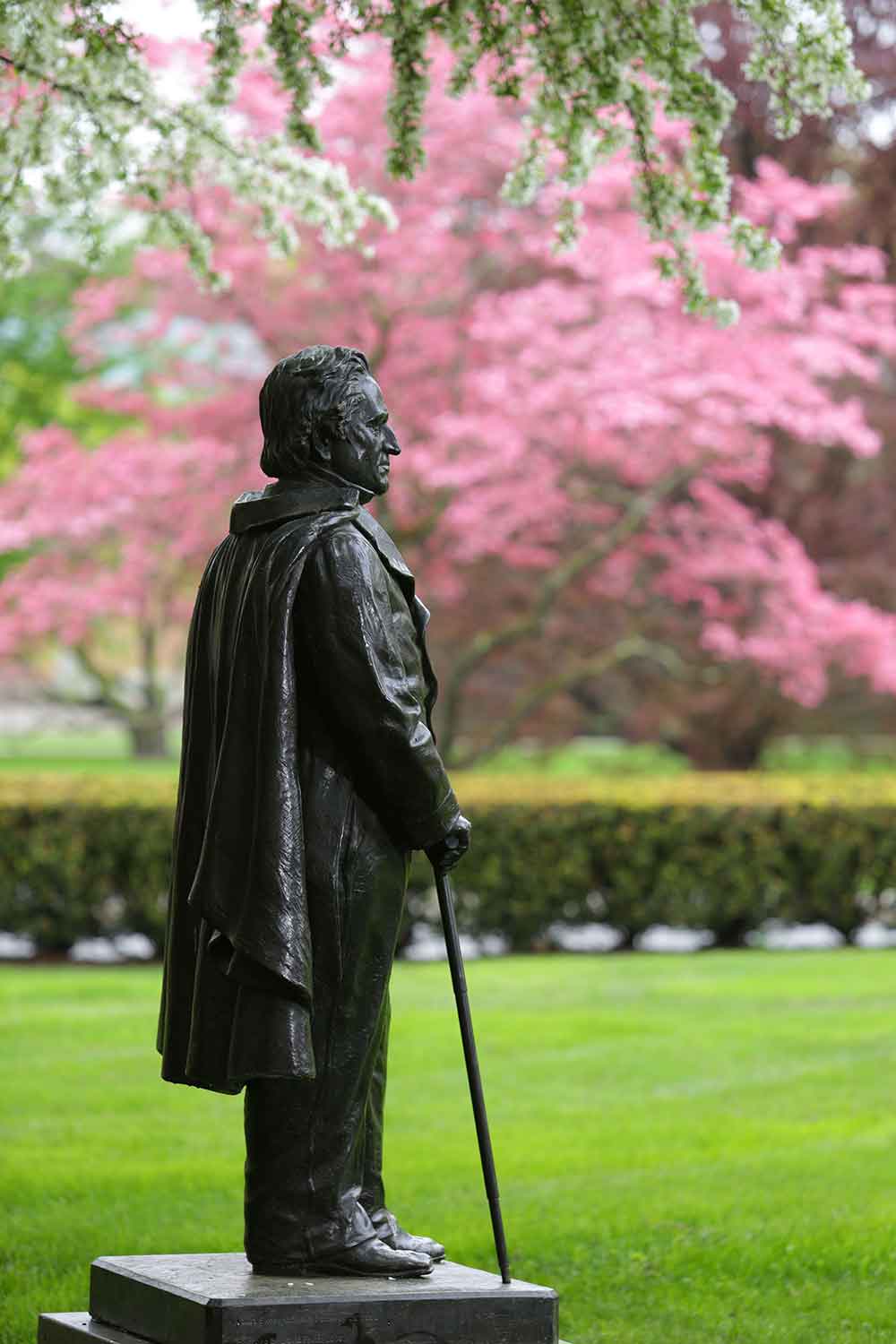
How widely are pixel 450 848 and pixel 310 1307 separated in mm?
1035

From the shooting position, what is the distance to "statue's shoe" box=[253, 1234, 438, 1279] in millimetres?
4293

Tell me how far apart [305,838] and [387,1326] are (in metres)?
1.05

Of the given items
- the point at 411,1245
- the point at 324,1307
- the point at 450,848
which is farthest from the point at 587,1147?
the point at 324,1307

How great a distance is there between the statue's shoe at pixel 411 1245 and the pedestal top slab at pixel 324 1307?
0.13ft

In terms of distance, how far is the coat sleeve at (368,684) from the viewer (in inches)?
167

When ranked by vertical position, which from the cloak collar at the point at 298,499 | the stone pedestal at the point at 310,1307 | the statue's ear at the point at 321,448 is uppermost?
the statue's ear at the point at 321,448

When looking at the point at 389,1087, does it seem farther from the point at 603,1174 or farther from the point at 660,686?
the point at 660,686

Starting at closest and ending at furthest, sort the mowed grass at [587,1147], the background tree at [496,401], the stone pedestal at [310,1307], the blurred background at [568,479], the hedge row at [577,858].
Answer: the stone pedestal at [310,1307], the mowed grass at [587,1147], the hedge row at [577,858], the blurred background at [568,479], the background tree at [496,401]

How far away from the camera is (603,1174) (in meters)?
7.06

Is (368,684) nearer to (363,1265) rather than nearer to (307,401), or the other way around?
(307,401)

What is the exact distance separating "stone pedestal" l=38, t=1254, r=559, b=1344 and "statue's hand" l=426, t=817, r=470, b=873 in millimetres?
921

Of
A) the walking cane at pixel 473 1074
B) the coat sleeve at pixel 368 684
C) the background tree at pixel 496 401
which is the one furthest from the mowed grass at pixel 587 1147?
the background tree at pixel 496 401

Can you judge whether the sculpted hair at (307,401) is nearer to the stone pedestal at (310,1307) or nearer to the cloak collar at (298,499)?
the cloak collar at (298,499)

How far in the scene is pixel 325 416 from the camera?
14.4 ft
